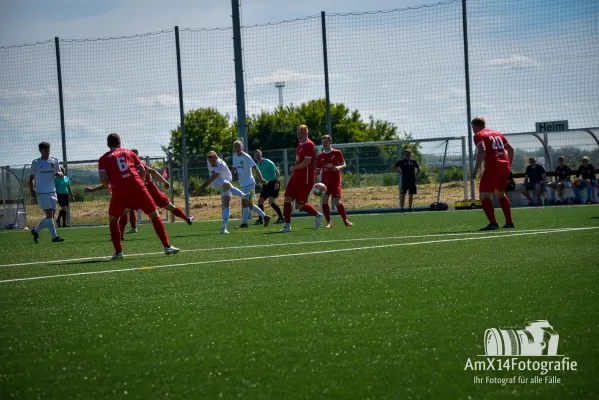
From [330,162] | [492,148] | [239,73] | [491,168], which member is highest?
[239,73]

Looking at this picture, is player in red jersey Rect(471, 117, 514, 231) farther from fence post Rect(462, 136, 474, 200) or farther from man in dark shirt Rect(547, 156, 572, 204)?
man in dark shirt Rect(547, 156, 572, 204)

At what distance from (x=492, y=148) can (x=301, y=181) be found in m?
4.02

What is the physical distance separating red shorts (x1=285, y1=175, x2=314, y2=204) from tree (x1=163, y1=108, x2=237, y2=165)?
34.7 feet

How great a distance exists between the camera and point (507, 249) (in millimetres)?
9594

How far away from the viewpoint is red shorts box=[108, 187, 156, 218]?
1094 cm

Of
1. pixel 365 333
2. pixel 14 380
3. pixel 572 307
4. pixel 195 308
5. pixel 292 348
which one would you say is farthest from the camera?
pixel 195 308

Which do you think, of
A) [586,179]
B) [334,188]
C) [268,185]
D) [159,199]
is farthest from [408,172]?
[159,199]

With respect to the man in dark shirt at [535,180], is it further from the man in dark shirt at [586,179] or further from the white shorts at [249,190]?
the white shorts at [249,190]

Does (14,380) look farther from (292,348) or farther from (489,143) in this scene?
(489,143)

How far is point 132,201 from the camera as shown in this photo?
11.0 m

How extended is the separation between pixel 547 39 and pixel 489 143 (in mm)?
10290

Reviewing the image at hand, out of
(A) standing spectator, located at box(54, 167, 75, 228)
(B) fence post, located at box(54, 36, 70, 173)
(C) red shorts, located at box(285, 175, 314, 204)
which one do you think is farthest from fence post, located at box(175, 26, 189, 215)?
(C) red shorts, located at box(285, 175, 314, 204)

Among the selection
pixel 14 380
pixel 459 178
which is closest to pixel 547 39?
pixel 459 178

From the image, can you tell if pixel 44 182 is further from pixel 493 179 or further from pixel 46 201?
pixel 493 179
